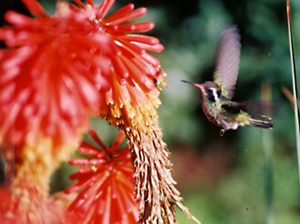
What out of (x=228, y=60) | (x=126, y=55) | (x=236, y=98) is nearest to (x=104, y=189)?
(x=126, y=55)

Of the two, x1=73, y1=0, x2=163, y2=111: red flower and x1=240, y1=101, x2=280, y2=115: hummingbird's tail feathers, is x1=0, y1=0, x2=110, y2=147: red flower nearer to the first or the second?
x1=73, y1=0, x2=163, y2=111: red flower

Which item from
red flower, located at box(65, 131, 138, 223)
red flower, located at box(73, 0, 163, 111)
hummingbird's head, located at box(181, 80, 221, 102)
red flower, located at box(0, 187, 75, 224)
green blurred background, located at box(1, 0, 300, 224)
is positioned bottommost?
red flower, located at box(0, 187, 75, 224)

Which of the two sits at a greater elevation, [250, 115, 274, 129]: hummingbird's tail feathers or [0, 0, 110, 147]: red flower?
[250, 115, 274, 129]: hummingbird's tail feathers

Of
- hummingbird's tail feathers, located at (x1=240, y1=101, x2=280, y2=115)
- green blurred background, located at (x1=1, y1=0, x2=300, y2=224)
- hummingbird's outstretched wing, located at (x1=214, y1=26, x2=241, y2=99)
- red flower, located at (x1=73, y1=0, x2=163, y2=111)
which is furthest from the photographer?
green blurred background, located at (x1=1, y1=0, x2=300, y2=224)

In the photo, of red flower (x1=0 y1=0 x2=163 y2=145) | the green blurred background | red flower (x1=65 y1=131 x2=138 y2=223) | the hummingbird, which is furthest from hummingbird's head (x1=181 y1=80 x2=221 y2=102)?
the green blurred background

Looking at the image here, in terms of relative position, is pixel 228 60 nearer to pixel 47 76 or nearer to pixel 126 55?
pixel 126 55

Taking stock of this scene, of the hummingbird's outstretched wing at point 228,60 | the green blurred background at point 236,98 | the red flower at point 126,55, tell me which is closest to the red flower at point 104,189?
the red flower at point 126,55

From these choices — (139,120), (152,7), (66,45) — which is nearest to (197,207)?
(152,7)

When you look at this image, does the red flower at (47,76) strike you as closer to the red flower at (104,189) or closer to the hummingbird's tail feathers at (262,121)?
the red flower at (104,189)
